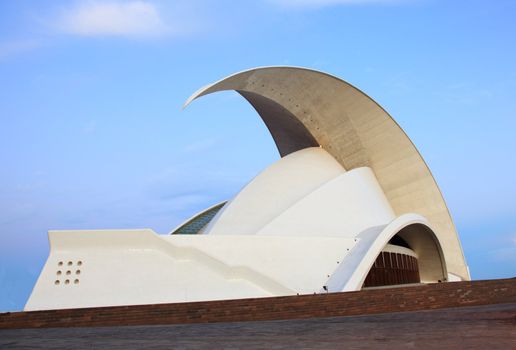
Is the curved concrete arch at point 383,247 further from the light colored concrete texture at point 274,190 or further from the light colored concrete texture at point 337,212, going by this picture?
the light colored concrete texture at point 274,190

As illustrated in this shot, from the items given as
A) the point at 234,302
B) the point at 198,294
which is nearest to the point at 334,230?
the point at 198,294

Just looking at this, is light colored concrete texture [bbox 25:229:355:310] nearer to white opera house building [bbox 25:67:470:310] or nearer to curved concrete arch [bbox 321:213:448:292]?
white opera house building [bbox 25:67:470:310]

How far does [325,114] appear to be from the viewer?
21766 millimetres

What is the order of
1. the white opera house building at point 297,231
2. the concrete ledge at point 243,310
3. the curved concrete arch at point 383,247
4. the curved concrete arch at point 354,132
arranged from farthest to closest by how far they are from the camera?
the curved concrete arch at point 354,132
the curved concrete arch at point 383,247
the white opera house building at point 297,231
the concrete ledge at point 243,310

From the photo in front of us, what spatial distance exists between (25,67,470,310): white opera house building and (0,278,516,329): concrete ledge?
8.91 feet

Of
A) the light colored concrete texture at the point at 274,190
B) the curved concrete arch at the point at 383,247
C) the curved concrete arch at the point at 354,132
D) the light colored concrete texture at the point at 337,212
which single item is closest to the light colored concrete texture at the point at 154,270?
the curved concrete arch at the point at 383,247

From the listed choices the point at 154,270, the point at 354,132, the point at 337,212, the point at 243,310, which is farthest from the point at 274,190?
the point at 243,310

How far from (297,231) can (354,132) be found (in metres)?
6.53

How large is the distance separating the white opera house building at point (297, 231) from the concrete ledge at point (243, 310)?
2.72 meters

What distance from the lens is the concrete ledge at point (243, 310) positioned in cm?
969

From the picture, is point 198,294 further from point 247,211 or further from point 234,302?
point 247,211

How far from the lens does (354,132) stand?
21.9m

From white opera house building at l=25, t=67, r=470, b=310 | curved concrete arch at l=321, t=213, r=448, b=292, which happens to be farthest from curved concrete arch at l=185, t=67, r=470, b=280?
curved concrete arch at l=321, t=213, r=448, b=292

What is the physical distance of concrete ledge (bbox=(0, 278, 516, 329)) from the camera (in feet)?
31.8
